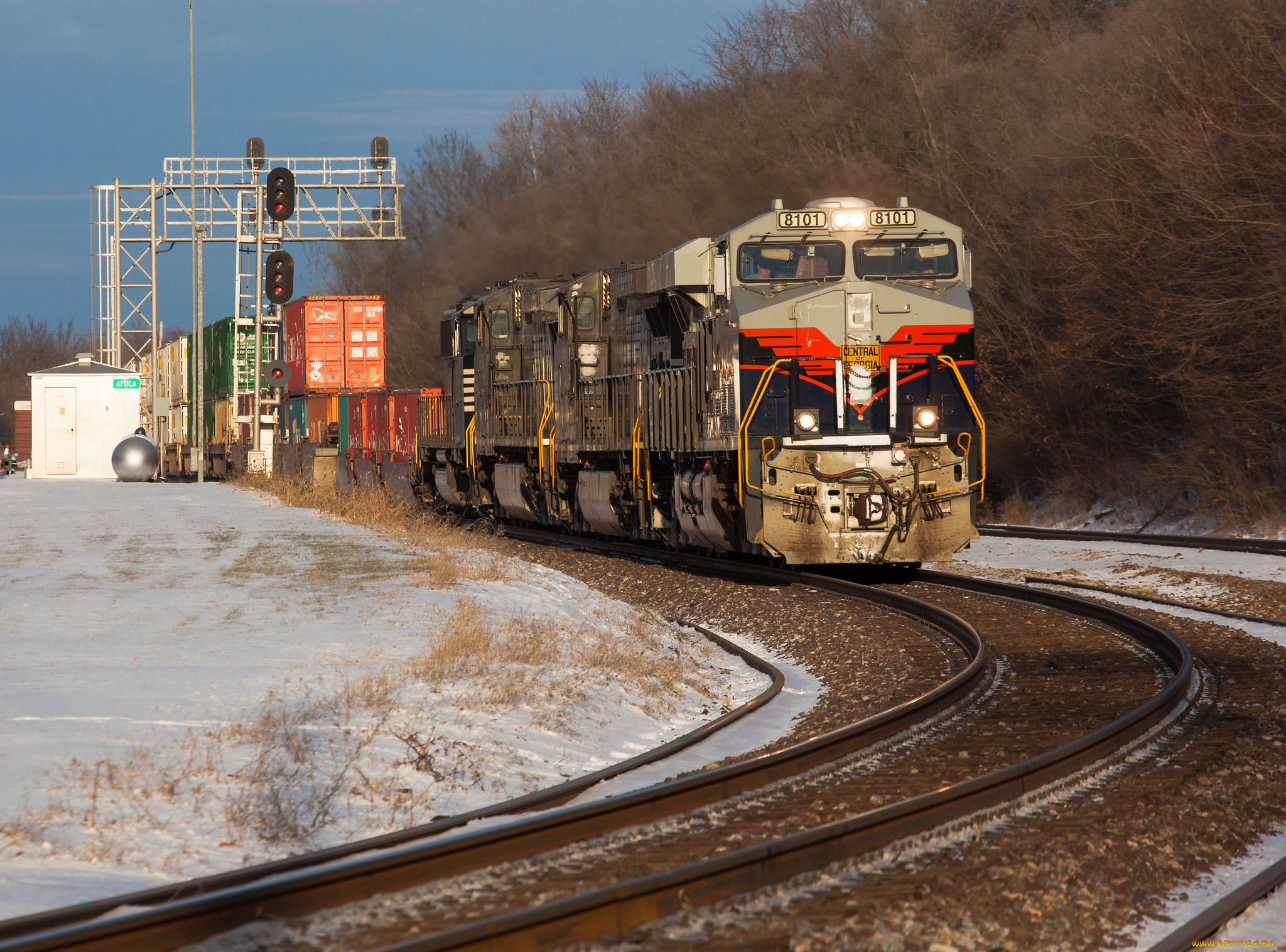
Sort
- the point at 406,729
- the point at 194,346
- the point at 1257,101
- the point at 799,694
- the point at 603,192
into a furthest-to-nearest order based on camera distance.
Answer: the point at 603,192
the point at 194,346
the point at 1257,101
the point at 799,694
the point at 406,729

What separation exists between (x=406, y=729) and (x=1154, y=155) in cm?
1842

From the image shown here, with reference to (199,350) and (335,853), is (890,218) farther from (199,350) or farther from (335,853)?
(199,350)

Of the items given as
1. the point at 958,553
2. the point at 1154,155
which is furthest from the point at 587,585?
the point at 1154,155

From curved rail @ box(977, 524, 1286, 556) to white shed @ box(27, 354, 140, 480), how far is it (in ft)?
102

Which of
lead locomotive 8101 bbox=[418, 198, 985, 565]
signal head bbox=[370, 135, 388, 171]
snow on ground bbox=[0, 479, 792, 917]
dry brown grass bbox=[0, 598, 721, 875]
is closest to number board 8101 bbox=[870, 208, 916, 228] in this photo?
lead locomotive 8101 bbox=[418, 198, 985, 565]

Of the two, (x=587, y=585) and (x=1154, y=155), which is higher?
(x=1154, y=155)

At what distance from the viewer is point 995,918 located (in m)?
4.46

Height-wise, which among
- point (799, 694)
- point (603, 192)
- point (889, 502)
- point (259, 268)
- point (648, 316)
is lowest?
point (799, 694)

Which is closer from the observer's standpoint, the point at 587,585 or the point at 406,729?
the point at 406,729

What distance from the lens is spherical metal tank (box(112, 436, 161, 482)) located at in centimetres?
Result: 4019

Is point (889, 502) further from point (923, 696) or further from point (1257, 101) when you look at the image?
point (1257, 101)

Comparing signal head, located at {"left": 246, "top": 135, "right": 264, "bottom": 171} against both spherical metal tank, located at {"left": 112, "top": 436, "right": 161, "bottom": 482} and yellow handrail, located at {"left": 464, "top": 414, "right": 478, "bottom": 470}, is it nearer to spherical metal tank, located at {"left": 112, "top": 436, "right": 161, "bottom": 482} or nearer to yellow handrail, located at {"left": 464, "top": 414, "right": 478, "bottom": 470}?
spherical metal tank, located at {"left": 112, "top": 436, "right": 161, "bottom": 482}

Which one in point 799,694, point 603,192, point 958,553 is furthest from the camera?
point 603,192

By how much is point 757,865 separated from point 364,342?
1171 inches
